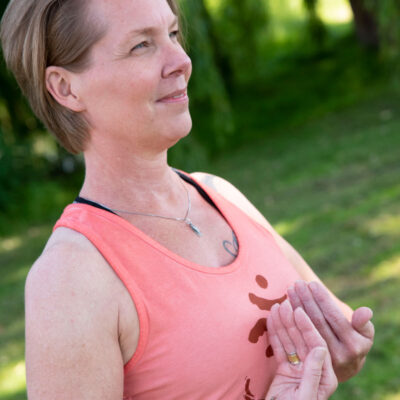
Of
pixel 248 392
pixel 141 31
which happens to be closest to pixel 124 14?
pixel 141 31

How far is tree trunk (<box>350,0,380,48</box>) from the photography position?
1026 cm

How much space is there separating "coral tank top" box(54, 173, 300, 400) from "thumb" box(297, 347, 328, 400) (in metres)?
0.11

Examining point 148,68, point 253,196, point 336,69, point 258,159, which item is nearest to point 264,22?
point 336,69

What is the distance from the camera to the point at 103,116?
1.45 m

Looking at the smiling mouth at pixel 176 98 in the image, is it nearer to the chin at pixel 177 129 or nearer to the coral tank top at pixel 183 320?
the chin at pixel 177 129

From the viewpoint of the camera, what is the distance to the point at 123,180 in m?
1.53

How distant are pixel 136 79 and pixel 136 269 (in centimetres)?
42

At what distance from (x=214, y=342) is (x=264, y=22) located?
909 centimetres

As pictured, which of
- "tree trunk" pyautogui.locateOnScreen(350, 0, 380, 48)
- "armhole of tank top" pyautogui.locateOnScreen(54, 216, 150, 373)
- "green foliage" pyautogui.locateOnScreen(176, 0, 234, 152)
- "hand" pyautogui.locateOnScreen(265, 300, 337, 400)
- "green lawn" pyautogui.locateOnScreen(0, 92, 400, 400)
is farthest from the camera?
"tree trunk" pyautogui.locateOnScreen(350, 0, 380, 48)

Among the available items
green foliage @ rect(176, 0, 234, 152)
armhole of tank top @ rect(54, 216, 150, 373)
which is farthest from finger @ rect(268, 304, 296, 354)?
green foliage @ rect(176, 0, 234, 152)

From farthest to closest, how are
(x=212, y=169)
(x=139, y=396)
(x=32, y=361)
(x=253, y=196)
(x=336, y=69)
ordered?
(x=336, y=69), (x=212, y=169), (x=253, y=196), (x=139, y=396), (x=32, y=361)

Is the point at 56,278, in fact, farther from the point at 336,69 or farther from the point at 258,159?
the point at 336,69

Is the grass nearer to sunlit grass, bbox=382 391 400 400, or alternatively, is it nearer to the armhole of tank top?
sunlit grass, bbox=382 391 400 400

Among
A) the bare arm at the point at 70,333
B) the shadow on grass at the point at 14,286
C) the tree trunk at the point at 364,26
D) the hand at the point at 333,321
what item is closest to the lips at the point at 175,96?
the bare arm at the point at 70,333
